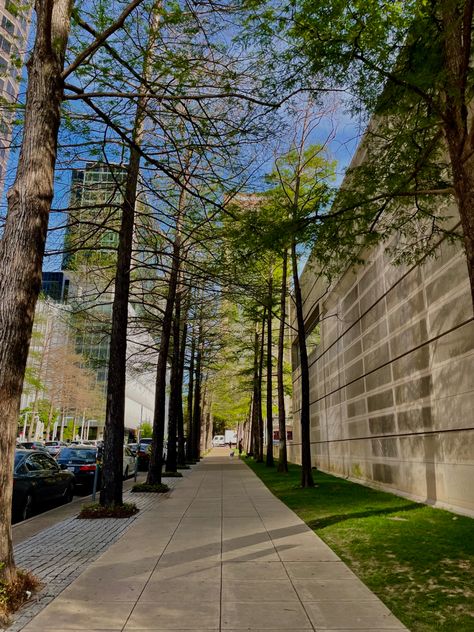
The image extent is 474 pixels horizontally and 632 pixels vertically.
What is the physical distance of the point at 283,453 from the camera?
22609 mm

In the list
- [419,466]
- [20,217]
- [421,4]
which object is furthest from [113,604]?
[419,466]

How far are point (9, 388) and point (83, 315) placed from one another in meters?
10.9

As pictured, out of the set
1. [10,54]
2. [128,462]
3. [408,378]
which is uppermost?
[10,54]

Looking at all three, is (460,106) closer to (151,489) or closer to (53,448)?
(151,489)

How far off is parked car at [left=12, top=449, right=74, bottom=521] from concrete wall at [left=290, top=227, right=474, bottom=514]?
8.90m

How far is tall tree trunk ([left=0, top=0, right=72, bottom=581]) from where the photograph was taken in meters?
5.08

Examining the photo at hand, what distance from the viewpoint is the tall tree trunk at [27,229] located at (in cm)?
508

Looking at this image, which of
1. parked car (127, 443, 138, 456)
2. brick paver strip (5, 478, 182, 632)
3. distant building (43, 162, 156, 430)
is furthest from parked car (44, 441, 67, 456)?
brick paver strip (5, 478, 182, 632)

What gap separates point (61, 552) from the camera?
7.30 metres

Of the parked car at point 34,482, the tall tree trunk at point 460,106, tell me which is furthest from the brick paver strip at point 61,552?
the tall tree trunk at point 460,106

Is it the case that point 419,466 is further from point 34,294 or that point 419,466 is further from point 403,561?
point 34,294

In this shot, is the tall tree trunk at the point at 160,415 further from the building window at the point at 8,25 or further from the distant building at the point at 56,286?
the building window at the point at 8,25

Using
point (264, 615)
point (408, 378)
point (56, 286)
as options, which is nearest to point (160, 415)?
point (56, 286)

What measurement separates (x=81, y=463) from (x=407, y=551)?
12974 millimetres
